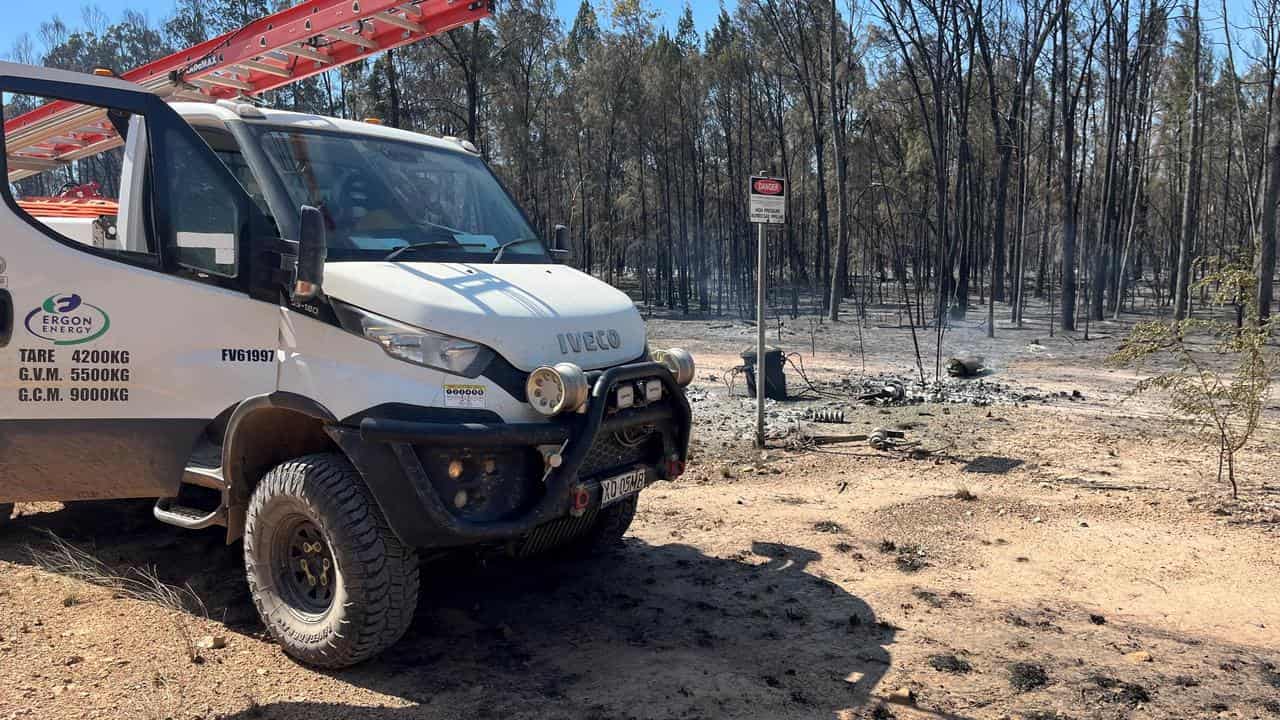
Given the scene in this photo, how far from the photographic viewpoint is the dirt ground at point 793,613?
4.04 meters

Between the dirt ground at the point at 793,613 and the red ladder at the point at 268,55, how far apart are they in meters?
2.72

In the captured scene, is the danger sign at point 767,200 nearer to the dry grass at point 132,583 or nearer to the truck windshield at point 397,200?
the truck windshield at point 397,200

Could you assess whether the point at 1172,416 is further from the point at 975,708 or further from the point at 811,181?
the point at 811,181

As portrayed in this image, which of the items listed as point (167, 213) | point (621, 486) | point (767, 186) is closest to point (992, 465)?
point (767, 186)

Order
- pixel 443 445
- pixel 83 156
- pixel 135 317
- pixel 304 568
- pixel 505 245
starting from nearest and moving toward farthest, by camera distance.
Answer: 1. pixel 443 445
2. pixel 304 568
3. pixel 135 317
4. pixel 505 245
5. pixel 83 156

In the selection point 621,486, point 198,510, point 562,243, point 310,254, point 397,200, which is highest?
point 397,200

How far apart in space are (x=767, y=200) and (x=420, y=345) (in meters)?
5.84

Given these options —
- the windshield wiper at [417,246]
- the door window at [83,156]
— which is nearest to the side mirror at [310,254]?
the windshield wiper at [417,246]

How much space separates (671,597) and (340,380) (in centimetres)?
236

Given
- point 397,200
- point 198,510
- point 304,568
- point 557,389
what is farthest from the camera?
point 397,200

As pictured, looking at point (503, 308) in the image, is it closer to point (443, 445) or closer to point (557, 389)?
point (557, 389)

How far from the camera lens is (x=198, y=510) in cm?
478

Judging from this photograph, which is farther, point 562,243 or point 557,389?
point 562,243

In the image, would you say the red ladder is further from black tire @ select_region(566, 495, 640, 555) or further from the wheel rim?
black tire @ select_region(566, 495, 640, 555)
